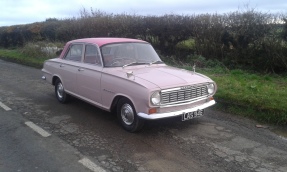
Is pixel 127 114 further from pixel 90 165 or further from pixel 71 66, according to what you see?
pixel 71 66

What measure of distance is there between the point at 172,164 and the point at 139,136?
1.18 m

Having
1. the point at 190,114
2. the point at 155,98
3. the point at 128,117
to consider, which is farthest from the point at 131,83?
the point at 190,114

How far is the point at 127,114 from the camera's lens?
17.7 feet

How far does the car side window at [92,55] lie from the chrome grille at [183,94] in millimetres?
1798

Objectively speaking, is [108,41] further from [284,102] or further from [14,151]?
[284,102]

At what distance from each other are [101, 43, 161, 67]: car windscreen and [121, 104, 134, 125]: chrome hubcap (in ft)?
3.31

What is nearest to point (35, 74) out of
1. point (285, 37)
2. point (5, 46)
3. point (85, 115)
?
point (85, 115)

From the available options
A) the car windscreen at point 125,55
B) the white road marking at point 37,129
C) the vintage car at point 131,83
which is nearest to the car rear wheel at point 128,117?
the vintage car at point 131,83

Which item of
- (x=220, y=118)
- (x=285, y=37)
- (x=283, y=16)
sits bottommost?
(x=220, y=118)

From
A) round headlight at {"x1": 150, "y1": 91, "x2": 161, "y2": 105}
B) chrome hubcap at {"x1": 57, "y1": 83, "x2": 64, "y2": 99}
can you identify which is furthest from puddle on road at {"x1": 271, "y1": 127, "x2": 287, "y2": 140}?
chrome hubcap at {"x1": 57, "y1": 83, "x2": 64, "y2": 99}

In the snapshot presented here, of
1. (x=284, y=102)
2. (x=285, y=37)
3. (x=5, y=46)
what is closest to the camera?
(x=284, y=102)

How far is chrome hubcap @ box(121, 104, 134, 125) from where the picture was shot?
5.32 m

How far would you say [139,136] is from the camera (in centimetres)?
526

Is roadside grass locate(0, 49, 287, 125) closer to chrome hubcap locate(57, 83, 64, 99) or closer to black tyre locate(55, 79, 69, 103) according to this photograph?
black tyre locate(55, 79, 69, 103)
